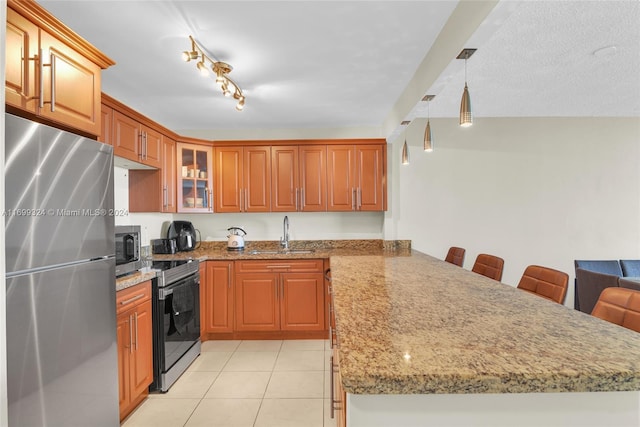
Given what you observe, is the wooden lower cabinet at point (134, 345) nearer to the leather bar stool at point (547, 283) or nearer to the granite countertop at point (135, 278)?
the granite countertop at point (135, 278)

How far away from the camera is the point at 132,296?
2.00 metres

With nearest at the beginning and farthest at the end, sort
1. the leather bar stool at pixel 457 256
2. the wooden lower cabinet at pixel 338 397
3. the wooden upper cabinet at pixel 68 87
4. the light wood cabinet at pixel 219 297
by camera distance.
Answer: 1. the wooden lower cabinet at pixel 338 397
2. the wooden upper cabinet at pixel 68 87
3. the leather bar stool at pixel 457 256
4. the light wood cabinet at pixel 219 297

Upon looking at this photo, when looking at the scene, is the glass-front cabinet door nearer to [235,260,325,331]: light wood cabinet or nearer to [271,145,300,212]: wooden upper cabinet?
[271,145,300,212]: wooden upper cabinet

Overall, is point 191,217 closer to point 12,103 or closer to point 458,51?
point 12,103

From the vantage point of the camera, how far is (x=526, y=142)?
371cm

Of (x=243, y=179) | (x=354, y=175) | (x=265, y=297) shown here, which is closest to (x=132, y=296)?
(x=265, y=297)

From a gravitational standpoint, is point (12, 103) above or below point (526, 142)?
below

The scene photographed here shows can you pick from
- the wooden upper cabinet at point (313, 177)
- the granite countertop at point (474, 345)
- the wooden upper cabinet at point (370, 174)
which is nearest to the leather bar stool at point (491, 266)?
the granite countertop at point (474, 345)

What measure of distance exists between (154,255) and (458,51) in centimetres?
324

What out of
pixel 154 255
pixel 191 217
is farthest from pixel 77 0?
pixel 191 217

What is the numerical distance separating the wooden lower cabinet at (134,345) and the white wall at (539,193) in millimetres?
2609

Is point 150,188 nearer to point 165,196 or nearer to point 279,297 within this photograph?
point 165,196

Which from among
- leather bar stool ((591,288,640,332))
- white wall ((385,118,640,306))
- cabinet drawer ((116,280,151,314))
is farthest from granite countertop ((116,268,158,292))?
white wall ((385,118,640,306))

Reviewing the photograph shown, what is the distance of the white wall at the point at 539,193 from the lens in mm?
3693
